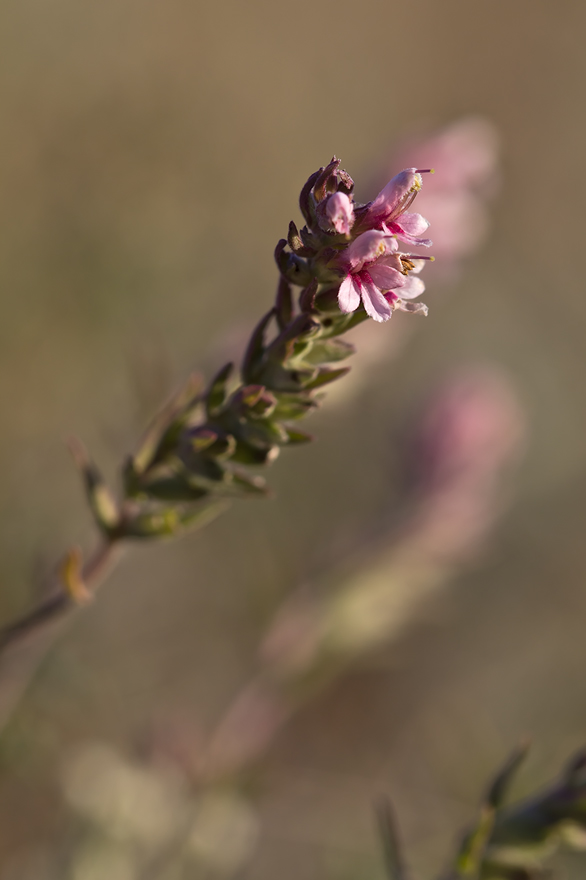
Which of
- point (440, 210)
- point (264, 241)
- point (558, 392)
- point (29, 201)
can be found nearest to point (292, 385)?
point (440, 210)

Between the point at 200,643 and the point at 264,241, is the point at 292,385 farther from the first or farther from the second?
the point at 264,241

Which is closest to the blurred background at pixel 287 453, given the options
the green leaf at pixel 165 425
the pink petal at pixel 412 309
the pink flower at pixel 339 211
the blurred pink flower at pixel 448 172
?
the blurred pink flower at pixel 448 172

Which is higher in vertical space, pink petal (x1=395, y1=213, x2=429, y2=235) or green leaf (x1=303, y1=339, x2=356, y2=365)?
pink petal (x1=395, y1=213, x2=429, y2=235)

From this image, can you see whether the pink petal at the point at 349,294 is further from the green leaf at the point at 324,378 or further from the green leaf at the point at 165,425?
the green leaf at the point at 165,425

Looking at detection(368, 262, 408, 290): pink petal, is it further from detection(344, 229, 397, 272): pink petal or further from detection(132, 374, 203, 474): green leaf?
detection(132, 374, 203, 474): green leaf

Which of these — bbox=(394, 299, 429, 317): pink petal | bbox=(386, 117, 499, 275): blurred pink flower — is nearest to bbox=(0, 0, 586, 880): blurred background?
bbox=(386, 117, 499, 275): blurred pink flower

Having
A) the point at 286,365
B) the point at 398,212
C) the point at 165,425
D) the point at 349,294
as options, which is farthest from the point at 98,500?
the point at 398,212
